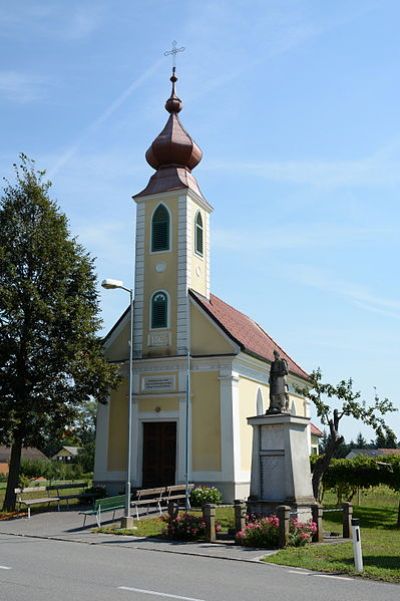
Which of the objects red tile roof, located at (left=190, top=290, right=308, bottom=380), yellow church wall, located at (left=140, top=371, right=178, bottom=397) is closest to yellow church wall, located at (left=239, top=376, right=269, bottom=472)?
red tile roof, located at (left=190, top=290, right=308, bottom=380)

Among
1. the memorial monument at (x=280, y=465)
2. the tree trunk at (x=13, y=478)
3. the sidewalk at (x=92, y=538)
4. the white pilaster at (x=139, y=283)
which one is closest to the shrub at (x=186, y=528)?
the sidewalk at (x=92, y=538)

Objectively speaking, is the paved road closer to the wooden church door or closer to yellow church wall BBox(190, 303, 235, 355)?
the wooden church door

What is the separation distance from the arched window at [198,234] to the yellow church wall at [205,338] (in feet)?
10.7

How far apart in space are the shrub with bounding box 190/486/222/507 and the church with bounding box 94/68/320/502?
87 cm

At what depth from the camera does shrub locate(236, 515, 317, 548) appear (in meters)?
13.9

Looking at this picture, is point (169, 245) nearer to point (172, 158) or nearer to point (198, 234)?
point (198, 234)

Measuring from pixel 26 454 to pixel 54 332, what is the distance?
6107 cm

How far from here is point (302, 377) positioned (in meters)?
35.0

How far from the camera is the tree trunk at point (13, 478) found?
22234mm

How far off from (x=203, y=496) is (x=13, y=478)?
273 inches

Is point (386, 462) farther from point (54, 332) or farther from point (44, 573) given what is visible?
point (44, 573)

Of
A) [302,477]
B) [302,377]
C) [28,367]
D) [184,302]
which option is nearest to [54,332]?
[28,367]

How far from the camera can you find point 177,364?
2578cm

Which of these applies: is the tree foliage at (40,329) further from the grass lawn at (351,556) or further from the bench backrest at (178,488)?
the grass lawn at (351,556)
